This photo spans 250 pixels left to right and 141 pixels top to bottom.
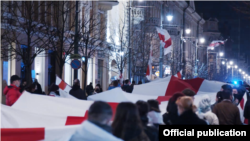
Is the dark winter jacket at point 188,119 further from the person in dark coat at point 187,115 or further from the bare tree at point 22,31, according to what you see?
the bare tree at point 22,31

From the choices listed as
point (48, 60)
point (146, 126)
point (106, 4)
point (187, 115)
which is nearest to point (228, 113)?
point (187, 115)

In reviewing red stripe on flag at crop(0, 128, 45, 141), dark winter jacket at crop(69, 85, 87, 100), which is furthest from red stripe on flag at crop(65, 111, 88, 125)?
dark winter jacket at crop(69, 85, 87, 100)

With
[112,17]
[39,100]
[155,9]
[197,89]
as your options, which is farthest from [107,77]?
[39,100]

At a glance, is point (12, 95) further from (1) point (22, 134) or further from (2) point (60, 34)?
(2) point (60, 34)

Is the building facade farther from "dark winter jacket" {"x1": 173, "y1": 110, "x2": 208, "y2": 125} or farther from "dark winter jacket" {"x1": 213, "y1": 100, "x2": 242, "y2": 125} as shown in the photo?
"dark winter jacket" {"x1": 173, "y1": 110, "x2": 208, "y2": 125}

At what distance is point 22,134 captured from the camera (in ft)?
25.5

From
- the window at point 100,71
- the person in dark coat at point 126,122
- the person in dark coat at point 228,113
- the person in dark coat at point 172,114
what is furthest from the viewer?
the window at point 100,71

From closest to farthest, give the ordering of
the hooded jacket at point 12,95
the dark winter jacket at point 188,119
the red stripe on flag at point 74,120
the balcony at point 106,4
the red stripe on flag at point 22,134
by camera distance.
Result: the dark winter jacket at point 188,119, the red stripe on flag at point 22,134, the red stripe on flag at point 74,120, the hooded jacket at point 12,95, the balcony at point 106,4

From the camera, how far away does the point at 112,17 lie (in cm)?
4966

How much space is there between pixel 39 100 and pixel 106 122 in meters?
5.94

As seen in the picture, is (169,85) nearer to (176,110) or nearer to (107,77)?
(176,110)

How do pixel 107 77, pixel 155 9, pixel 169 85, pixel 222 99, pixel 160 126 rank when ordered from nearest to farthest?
1. pixel 160 126
2. pixel 222 99
3. pixel 169 85
4. pixel 107 77
5. pixel 155 9

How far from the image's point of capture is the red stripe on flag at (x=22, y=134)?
775 centimetres

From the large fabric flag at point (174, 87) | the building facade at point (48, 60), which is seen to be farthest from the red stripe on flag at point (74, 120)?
the building facade at point (48, 60)
